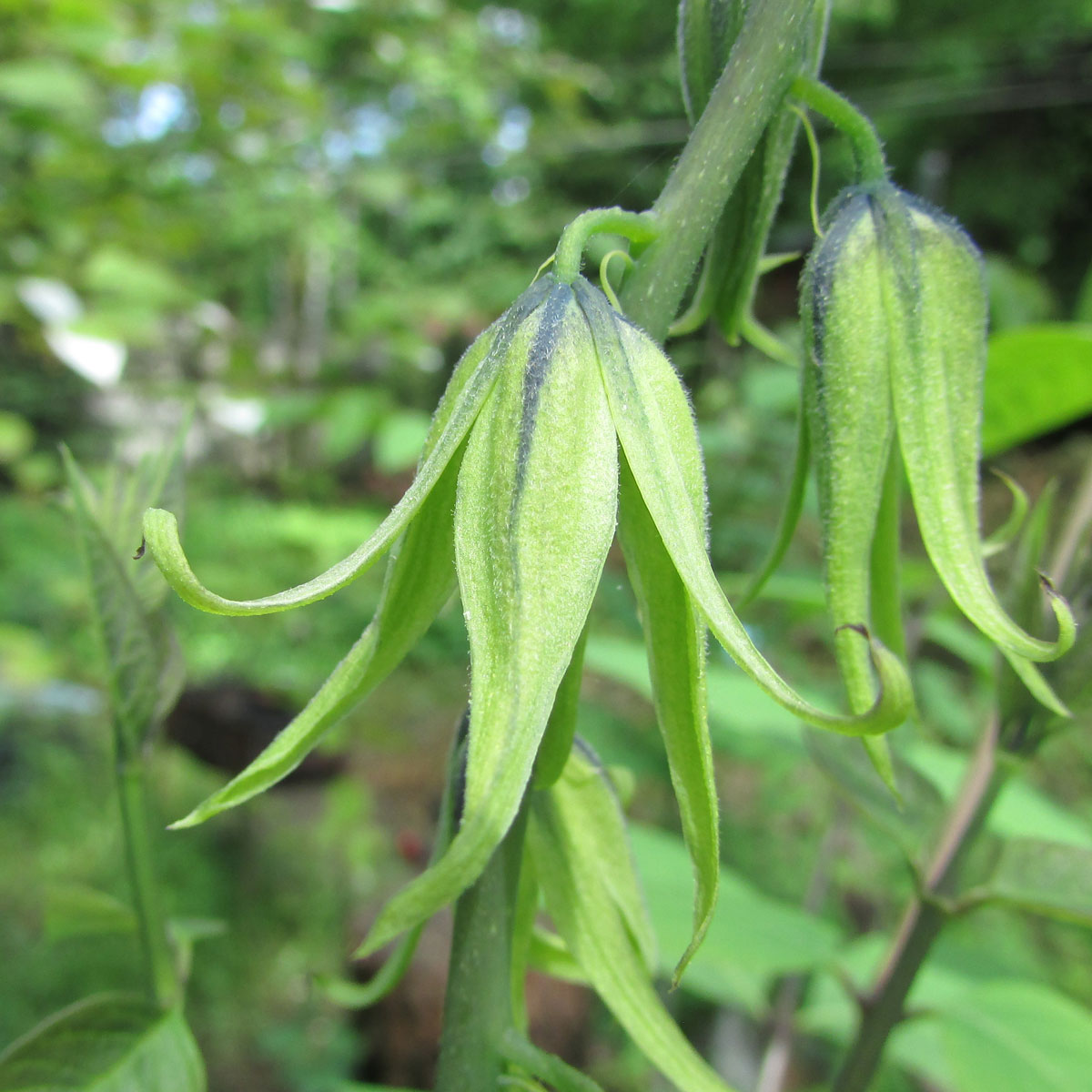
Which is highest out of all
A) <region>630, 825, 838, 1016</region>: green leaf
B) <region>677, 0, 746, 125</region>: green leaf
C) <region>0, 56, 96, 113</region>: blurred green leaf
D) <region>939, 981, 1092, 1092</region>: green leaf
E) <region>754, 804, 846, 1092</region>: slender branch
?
<region>0, 56, 96, 113</region>: blurred green leaf

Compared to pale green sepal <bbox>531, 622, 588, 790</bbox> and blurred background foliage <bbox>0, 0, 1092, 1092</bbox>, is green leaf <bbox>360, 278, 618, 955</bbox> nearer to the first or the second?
pale green sepal <bbox>531, 622, 588, 790</bbox>

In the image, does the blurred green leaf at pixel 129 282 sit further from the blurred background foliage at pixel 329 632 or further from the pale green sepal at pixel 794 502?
the pale green sepal at pixel 794 502

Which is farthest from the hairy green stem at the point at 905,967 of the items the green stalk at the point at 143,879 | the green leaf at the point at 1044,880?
the green stalk at the point at 143,879

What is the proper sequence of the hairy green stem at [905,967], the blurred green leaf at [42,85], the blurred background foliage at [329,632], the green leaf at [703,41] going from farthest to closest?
the blurred green leaf at [42,85], the blurred background foliage at [329,632], the hairy green stem at [905,967], the green leaf at [703,41]

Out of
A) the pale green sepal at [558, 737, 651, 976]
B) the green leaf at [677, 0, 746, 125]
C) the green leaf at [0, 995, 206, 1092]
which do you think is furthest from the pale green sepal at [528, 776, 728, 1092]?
the green leaf at [677, 0, 746, 125]

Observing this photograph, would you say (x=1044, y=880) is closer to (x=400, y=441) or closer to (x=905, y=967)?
(x=905, y=967)

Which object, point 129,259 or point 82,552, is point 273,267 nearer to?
point 129,259

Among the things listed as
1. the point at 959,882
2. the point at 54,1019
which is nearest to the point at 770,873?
the point at 959,882
